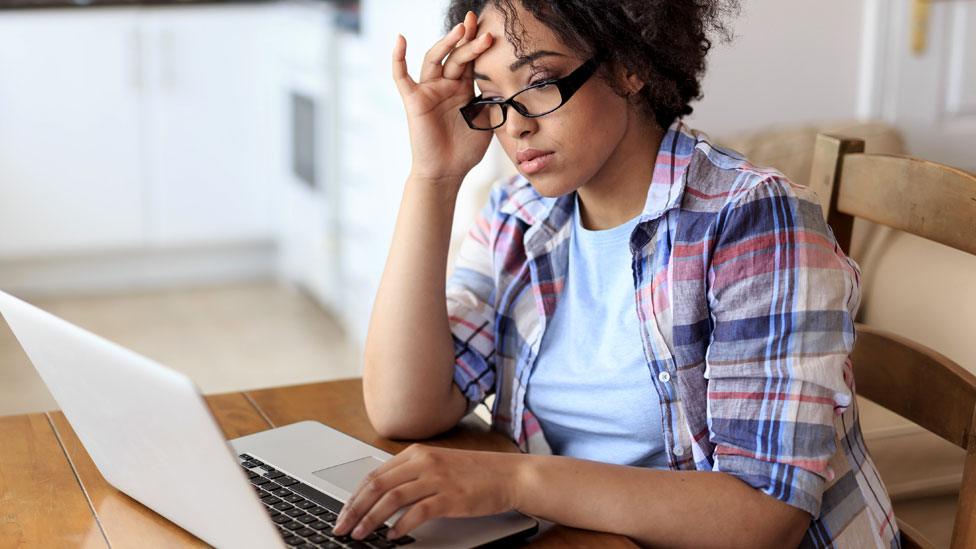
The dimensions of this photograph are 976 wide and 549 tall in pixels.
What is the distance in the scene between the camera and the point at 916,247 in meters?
2.24

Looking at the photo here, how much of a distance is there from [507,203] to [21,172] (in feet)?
9.41

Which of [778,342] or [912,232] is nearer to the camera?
[778,342]

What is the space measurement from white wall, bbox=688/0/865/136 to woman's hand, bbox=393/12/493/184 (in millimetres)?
1441

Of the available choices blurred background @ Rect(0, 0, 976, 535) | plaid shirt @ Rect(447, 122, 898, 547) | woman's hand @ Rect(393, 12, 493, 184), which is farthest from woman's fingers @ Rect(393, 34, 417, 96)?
blurred background @ Rect(0, 0, 976, 535)

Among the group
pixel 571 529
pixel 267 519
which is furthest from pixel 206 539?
pixel 571 529

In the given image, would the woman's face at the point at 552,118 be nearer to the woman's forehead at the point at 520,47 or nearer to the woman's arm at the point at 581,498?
the woman's forehead at the point at 520,47

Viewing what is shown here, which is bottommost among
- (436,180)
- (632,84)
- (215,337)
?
(215,337)

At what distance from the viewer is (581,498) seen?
0.98 meters

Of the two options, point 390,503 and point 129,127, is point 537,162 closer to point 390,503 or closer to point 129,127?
point 390,503

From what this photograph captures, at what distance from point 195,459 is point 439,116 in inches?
22.9

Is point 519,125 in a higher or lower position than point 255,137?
higher

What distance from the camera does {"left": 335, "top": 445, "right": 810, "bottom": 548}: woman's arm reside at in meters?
0.93

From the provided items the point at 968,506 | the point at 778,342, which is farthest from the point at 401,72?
the point at 968,506

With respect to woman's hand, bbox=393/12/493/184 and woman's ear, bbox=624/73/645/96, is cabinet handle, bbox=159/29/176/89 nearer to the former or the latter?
woman's hand, bbox=393/12/493/184
